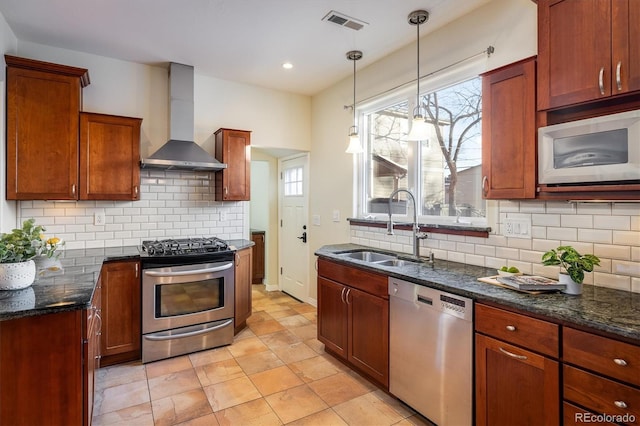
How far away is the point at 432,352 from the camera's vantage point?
2.04 meters

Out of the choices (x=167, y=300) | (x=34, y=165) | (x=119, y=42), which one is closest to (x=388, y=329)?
(x=167, y=300)

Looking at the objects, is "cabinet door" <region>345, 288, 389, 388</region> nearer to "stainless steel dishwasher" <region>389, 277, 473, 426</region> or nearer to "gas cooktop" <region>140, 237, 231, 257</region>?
"stainless steel dishwasher" <region>389, 277, 473, 426</region>

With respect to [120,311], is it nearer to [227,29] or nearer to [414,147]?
[227,29]

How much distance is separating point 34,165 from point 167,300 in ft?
5.12

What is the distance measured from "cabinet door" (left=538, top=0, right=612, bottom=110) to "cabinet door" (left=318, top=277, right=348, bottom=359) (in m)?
1.95

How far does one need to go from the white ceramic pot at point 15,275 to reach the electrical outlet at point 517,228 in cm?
291

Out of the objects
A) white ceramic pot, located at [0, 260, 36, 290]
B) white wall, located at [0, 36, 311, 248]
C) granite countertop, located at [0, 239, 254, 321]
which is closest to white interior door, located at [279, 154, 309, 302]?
white wall, located at [0, 36, 311, 248]

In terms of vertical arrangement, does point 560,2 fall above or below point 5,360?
above

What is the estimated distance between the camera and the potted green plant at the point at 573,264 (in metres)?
1.68

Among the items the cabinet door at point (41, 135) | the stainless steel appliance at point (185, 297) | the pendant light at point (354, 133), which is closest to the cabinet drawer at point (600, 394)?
the pendant light at point (354, 133)

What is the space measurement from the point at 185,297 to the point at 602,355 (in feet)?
9.81

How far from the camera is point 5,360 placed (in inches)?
58.6

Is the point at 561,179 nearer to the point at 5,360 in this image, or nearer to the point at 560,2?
the point at 560,2

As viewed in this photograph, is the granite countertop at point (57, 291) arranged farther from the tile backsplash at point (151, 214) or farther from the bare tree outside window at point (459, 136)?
the bare tree outside window at point (459, 136)
